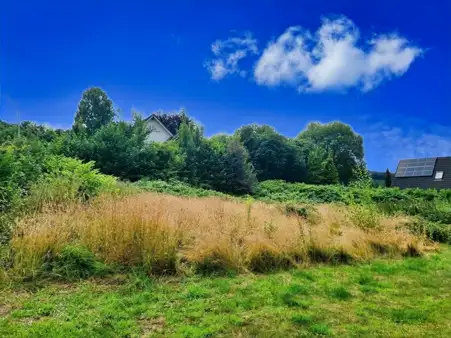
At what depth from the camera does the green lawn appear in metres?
2.94

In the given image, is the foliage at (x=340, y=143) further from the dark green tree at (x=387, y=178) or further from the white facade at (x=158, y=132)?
the white facade at (x=158, y=132)

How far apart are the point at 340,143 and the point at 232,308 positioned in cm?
3811

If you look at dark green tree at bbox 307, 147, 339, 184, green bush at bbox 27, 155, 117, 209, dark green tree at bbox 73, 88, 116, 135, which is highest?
dark green tree at bbox 73, 88, 116, 135

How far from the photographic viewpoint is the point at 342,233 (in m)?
6.62

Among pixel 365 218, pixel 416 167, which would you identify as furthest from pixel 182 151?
pixel 416 167

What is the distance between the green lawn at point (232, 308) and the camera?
2938 mm

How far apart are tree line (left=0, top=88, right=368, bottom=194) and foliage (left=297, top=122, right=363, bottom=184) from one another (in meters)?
4.06

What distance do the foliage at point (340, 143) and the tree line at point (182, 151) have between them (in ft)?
13.3

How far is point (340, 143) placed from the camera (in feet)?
128

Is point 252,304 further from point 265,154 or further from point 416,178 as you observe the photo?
point 416,178

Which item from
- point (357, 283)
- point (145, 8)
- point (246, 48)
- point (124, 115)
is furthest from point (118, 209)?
point (124, 115)

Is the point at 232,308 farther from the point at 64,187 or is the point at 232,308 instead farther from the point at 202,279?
the point at 64,187

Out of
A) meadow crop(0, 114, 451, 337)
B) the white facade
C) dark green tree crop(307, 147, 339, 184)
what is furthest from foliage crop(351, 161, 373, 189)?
the white facade

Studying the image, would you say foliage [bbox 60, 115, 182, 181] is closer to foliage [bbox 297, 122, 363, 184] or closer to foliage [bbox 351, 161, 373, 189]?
foliage [bbox 351, 161, 373, 189]
